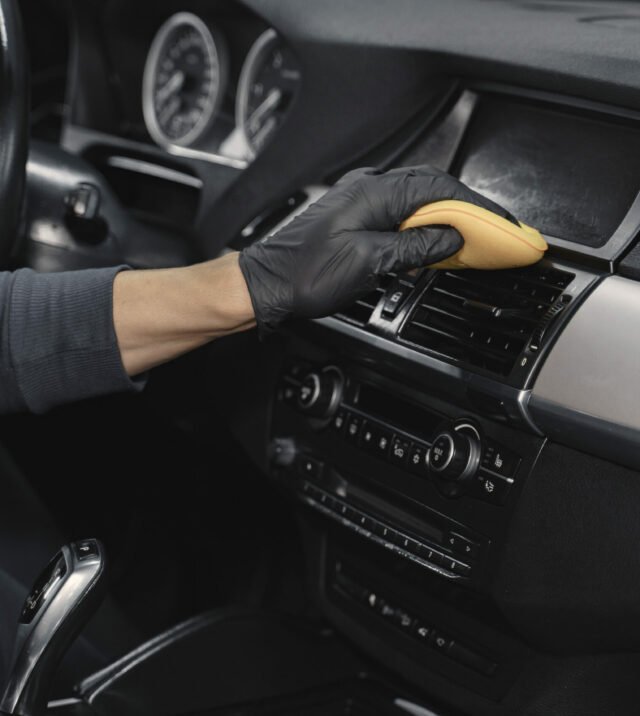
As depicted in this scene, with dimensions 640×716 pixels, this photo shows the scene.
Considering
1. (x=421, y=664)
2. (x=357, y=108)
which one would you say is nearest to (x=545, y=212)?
(x=357, y=108)

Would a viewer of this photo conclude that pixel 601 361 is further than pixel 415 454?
No

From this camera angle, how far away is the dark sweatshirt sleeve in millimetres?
1174

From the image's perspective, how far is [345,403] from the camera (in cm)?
138

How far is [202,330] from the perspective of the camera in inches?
46.2

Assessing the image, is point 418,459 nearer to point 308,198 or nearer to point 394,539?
point 394,539

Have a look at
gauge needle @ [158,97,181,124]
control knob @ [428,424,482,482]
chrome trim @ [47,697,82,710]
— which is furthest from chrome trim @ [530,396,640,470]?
gauge needle @ [158,97,181,124]

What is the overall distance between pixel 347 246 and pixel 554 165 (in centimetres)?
36

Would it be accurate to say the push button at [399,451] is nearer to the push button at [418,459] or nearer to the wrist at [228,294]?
the push button at [418,459]

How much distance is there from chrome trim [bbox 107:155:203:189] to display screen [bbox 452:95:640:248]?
1.83 feet

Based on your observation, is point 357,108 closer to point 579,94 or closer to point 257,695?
point 579,94

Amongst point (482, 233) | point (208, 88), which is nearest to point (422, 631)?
point (482, 233)

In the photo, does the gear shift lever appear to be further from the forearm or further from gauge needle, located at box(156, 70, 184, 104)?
gauge needle, located at box(156, 70, 184, 104)

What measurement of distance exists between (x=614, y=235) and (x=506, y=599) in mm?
416

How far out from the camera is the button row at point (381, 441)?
1.28 meters
